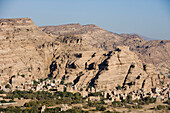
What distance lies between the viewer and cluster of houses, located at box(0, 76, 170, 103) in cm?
7327

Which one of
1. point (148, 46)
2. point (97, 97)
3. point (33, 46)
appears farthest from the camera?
point (148, 46)

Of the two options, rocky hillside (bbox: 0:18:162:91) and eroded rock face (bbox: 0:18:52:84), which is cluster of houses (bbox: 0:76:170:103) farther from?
eroded rock face (bbox: 0:18:52:84)

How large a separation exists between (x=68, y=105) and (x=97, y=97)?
9.16 metres

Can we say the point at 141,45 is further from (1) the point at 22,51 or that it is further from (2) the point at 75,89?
(2) the point at 75,89

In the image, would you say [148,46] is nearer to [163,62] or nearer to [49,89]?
[163,62]

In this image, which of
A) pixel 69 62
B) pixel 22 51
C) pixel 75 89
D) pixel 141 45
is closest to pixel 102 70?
pixel 75 89

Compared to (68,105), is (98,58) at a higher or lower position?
higher

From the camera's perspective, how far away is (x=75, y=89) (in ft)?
260

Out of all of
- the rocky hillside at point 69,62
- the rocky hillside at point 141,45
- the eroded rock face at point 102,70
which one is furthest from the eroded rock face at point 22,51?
the rocky hillside at point 141,45


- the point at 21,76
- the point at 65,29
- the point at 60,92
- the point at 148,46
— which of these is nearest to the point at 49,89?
the point at 60,92

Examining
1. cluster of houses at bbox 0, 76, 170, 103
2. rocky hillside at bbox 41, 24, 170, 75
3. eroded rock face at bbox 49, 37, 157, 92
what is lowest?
cluster of houses at bbox 0, 76, 170, 103

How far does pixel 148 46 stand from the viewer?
159 m

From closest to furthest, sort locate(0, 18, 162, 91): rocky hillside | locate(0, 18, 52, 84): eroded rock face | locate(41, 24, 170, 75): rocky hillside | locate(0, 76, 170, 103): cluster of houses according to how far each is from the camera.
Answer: locate(0, 76, 170, 103): cluster of houses < locate(0, 18, 162, 91): rocky hillside < locate(0, 18, 52, 84): eroded rock face < locate(41, 24, 170, 75): rocky hillside

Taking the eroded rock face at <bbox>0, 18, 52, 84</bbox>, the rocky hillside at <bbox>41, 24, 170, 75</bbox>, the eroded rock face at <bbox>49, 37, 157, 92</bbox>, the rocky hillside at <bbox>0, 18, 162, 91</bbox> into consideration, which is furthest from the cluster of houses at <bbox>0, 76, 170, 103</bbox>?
the rocky hillside at <bbox>41, 24, 170, 75</bbox>
